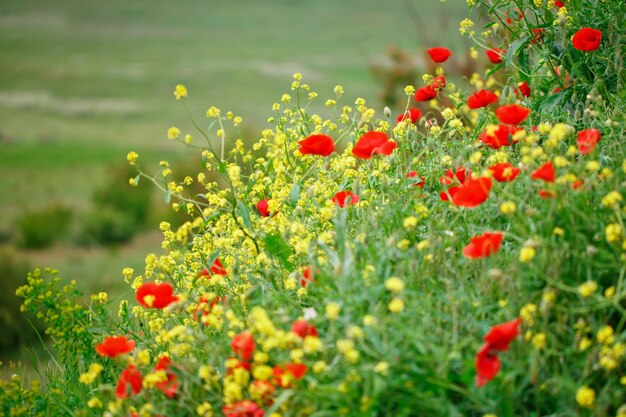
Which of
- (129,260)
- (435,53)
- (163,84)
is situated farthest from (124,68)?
(435,53)

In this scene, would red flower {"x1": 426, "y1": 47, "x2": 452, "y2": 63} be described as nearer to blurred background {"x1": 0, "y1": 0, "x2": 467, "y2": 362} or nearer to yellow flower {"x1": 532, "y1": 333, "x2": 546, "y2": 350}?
yellow flower {"x1": 532, "y1": 333, "x2": 546, "y2": 350}

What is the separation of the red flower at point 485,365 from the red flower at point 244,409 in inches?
25.2

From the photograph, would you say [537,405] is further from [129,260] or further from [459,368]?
[129,260]

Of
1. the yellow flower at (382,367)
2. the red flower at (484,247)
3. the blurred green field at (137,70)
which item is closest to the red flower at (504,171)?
the red flower at (484,247)

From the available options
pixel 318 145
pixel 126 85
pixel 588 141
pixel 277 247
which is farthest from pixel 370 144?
pixel 126 85

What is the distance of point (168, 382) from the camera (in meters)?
2.30

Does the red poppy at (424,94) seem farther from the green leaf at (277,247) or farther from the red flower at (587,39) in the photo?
the green leaf at (277,247)

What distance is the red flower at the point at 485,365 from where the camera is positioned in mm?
1918

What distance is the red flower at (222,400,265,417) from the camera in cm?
201

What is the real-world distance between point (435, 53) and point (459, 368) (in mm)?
1802

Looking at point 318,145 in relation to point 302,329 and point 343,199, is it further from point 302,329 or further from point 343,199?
point 302,329

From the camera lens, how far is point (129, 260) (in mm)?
13945

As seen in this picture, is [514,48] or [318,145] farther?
[514,48]

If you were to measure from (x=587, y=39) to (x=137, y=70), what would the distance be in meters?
38.6
